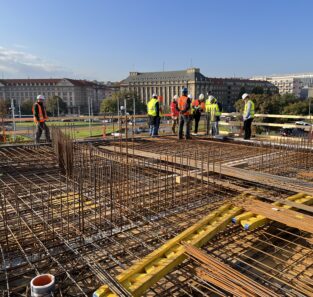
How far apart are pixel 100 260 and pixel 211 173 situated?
288 cm

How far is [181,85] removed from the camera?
9488 cm

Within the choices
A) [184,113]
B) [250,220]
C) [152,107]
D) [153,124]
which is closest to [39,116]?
[152,107]

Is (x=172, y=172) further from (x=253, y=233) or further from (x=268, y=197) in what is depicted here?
(x=253, y=233)

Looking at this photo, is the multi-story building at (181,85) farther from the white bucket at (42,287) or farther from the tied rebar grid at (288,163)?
the white bucket at (42,287)

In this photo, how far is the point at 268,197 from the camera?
3.96 metres

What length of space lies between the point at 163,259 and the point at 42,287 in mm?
958

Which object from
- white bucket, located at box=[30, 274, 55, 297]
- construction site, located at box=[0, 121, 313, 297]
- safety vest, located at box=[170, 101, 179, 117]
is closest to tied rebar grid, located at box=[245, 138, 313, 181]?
construction site, located at box=[0, 121, 313, 297]

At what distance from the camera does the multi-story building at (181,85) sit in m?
94.9

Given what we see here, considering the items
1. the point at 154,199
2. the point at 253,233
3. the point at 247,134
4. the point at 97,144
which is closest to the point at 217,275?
the point at 253,233

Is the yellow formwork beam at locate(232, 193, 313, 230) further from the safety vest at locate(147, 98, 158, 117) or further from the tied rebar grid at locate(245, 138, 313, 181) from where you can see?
the safety vest at locate(147, 98, 158, 117)

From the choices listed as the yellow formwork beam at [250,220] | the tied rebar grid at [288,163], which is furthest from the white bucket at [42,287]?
the tied rebar grid at [288,163]

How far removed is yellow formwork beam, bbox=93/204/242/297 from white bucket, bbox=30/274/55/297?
0.30 meters

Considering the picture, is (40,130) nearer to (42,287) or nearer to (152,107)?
(152,107)

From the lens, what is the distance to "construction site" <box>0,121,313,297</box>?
231 cm
